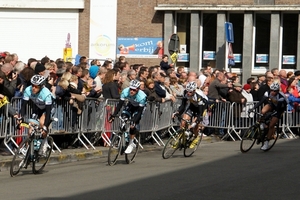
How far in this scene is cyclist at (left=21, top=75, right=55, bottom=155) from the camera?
15672 mm

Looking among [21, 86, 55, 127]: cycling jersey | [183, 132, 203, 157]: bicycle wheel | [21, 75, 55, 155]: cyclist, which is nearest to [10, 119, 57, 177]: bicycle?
[21, 75, 55, 155]: cyclist

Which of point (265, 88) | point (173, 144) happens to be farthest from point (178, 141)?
point (265, 88)

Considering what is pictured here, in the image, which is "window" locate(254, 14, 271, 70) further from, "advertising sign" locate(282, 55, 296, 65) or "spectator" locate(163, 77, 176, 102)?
"spectator" locate(163, 77, 176, 102)

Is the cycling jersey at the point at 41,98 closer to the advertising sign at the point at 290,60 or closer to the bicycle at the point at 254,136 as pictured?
the bicycle at the point at 254,136

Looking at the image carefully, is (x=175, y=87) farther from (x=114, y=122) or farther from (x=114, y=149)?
(x=114, y=149)

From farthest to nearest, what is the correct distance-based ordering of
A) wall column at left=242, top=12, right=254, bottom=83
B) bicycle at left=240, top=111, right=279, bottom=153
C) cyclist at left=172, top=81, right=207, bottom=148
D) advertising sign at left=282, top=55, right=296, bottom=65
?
advertising sign at left=282, top=55, right=296, bottom=65 → wall column at left=242, top=12, right=254, bottom=83 → bicycle at left=240, top=111, right=279, bottom=153 → cyclist at left=172, top=81, right=207, bottom=148

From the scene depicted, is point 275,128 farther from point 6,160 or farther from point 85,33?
point 85,33

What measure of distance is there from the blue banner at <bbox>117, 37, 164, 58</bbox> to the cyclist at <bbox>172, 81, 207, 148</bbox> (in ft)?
74.2

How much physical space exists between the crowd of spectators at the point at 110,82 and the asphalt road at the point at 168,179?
5.97 ft

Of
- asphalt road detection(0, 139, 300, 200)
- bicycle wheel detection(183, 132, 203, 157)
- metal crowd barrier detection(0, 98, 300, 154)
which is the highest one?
metal crowd barrier detection(0, 98, 300, 154)

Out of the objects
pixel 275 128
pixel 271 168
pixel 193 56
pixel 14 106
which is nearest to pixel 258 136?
pixel 275 128

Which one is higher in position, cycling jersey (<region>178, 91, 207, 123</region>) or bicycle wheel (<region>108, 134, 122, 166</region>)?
cycling jersey (<region>178, 91, 207, 123</region>)

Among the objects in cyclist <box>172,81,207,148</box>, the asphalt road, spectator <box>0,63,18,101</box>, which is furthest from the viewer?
cyclist <box>172,81,207,148</box>

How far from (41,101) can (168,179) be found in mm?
2855
